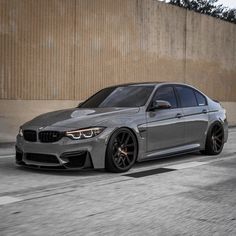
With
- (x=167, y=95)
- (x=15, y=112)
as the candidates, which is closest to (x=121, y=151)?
(x=167, y=95)

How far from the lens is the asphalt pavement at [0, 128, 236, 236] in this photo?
17.5 ft

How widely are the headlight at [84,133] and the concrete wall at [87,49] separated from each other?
6.29m

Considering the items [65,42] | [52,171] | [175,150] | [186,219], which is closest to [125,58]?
[65,42]

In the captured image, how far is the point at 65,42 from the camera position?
1553cm

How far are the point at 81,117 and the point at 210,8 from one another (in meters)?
47.1

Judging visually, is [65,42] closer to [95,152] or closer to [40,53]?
[40,53]

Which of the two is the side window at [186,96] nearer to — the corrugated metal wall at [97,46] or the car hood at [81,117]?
the car hood at [81,117]

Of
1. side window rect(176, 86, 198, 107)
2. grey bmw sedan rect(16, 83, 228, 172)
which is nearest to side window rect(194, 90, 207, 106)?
grey bmw sedan rect(16, 83, 228, 172)

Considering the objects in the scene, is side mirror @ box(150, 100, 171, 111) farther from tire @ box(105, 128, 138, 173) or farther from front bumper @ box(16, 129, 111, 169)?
front bumper @ box(16, 129, 111, 169)

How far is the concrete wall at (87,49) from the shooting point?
14164 millimetres

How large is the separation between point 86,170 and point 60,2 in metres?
7.89

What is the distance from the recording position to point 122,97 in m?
9.48

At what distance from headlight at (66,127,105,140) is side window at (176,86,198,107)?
97.7 inches

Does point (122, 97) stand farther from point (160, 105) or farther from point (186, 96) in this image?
point (186, 96)
